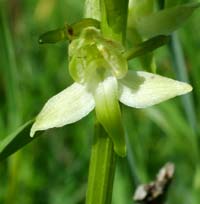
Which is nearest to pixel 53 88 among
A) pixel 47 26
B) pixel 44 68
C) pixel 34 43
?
pixel 44 68

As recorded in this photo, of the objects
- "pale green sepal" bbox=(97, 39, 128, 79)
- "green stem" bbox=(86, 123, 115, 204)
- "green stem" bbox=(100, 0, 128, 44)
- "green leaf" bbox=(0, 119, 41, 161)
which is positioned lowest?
"green stem" bbox=(86, 123, 115, 204)

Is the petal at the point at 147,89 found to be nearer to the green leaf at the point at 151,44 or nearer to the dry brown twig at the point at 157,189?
the green leaf at the point at 151,44

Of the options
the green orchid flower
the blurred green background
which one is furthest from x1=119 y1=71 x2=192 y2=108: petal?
the blurred green background

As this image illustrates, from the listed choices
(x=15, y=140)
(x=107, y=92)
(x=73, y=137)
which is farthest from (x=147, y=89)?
(x=73, y=137)

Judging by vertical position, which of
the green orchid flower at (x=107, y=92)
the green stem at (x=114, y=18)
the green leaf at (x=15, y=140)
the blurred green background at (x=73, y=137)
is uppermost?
the green stem at (x=114, y=18)

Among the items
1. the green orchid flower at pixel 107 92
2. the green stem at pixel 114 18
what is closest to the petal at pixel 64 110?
the green orchid flower at pixel 107 92

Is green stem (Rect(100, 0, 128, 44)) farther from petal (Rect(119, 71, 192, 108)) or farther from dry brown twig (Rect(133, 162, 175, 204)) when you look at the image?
dry brown twig (Rect(133, 162, 175, 204))
